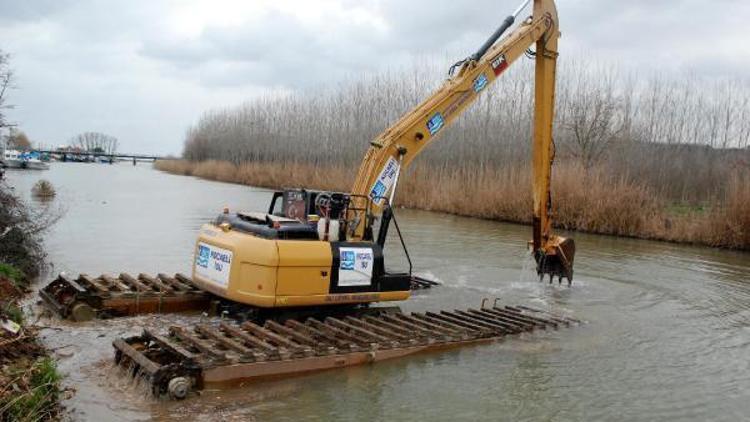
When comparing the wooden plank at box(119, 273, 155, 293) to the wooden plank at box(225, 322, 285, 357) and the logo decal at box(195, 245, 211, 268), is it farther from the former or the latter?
the wooden plank at box(225, 322, 285, 357)

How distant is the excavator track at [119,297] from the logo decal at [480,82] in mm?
5482

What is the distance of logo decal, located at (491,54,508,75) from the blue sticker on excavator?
1.46 m

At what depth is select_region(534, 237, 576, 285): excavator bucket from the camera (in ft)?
42.7

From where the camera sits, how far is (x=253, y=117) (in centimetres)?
6681

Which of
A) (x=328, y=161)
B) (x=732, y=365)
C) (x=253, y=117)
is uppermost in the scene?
(x=253, y=117)

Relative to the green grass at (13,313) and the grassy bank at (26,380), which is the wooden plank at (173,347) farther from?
the green grass at (13,313)

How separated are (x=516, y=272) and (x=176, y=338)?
32.2 ft

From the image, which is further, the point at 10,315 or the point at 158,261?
the point at 158,261

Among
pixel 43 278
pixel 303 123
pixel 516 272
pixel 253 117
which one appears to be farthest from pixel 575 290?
pixel 253 117

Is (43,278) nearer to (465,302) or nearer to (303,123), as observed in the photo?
(465,302)

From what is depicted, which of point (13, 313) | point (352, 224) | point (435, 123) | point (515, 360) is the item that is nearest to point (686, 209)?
point (435, 123)

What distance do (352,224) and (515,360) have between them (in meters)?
2.97

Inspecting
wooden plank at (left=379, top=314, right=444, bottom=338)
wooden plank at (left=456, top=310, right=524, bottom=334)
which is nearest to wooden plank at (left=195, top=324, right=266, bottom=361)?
wooden plank at (left=379, top=314, right=444, bottom=338)

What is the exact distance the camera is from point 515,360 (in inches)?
354
